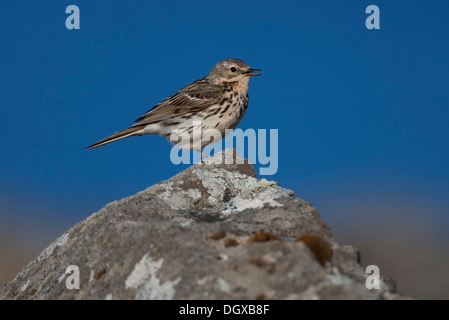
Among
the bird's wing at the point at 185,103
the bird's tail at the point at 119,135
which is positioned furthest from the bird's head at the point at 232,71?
the bird's tail at the point at 119,135

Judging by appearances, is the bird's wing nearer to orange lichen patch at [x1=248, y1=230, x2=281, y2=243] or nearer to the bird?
the bird

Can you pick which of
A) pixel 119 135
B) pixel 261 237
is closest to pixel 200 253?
pixel 261 237

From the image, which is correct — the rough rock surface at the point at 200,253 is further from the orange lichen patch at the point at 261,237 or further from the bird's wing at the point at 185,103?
the bird's wing at the point at 185,103

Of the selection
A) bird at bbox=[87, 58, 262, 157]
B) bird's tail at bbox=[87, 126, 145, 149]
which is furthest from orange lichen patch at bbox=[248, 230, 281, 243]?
bird at bbox=[87, 58, 262, 157]

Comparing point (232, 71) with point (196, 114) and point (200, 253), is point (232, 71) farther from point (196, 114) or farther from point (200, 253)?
point (200, 253)
